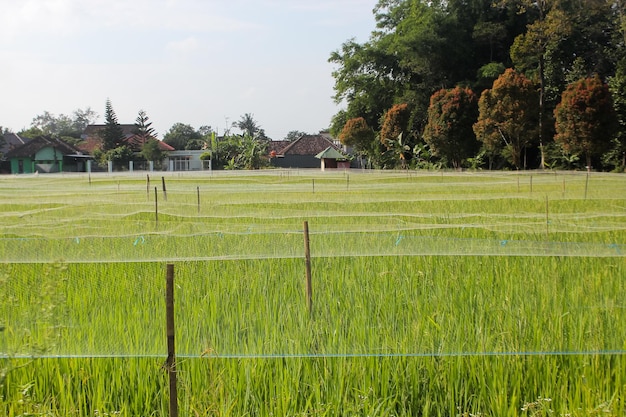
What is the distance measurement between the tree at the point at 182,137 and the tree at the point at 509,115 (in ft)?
93.4

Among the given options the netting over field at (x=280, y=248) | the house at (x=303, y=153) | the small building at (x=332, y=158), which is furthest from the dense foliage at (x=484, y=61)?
the netting over field at (x=280, y=248)

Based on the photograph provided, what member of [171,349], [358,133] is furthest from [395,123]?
[171,349]

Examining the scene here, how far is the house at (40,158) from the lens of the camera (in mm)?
34781

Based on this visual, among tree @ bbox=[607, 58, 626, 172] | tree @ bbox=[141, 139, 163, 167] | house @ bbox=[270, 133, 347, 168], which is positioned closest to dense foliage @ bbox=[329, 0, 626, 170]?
tree @ bbox=[607, 58, 626, 172]

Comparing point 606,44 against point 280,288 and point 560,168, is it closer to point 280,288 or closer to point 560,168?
point 560,168

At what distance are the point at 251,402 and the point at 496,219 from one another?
5.59 m

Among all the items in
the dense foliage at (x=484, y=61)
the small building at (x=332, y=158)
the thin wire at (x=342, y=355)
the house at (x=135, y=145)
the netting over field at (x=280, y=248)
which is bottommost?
the thin wire at (x=342, y=355)

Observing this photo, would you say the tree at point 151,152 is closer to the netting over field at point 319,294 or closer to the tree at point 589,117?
the tree at point 589,117

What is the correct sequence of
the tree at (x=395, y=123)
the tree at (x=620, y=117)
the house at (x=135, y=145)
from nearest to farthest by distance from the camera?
the tree at (x=620, y=117)
the tree at (x=395, y=123)
the house at (x=135, y=145)

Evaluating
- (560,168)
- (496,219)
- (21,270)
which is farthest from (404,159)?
(21,270)

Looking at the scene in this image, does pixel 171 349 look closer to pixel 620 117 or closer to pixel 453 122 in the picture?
pixel 620 117

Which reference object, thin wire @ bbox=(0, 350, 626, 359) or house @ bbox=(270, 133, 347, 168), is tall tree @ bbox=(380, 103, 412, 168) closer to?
house @ bbox=(270, 133, 347, 168)

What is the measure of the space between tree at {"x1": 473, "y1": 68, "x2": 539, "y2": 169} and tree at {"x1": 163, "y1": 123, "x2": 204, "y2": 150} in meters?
28.5

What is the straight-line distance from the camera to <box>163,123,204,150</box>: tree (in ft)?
164
